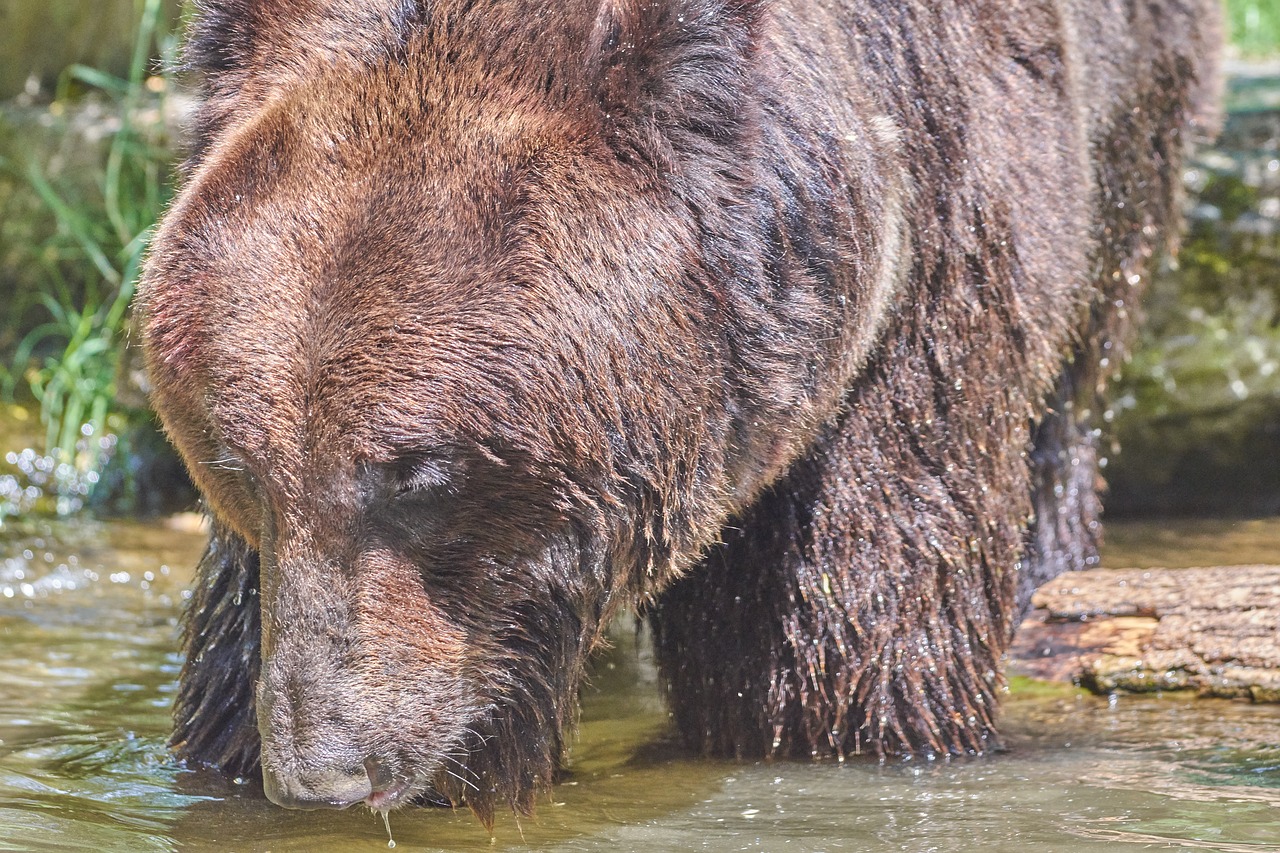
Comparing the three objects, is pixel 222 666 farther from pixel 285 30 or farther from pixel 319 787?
pixel 285 30

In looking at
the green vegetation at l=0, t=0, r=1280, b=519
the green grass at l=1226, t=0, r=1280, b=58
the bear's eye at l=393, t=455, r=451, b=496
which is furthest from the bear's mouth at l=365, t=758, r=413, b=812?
the green grass at l=1226, t=0, r=1280, b=58

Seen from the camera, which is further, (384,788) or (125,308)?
(125,308)

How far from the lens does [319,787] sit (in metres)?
2.67

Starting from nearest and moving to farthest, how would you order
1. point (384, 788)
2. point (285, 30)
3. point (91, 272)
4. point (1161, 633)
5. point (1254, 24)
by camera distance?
point (384, 788) < point (285, 30) < point (1161, 633) < point (91, 272) < point (1254, 24)

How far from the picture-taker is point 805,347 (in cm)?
304

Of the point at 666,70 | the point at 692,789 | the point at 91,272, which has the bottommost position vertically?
the point at 692,789

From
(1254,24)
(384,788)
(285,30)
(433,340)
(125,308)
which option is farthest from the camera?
(1254,24)

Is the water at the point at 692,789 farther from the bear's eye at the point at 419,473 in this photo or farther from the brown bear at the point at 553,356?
the bear's eye at the point at 419,473

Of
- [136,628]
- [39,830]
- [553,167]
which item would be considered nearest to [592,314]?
[553,167]

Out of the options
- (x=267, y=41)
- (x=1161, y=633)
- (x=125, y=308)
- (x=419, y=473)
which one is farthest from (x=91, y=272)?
(x=419, y=473)

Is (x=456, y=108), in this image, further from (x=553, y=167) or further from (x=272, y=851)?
(x=272, y=851)

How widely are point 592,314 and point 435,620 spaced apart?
1.91 feet

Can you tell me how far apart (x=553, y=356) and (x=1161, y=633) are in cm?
218

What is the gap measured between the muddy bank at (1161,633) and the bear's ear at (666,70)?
6.67 feet
